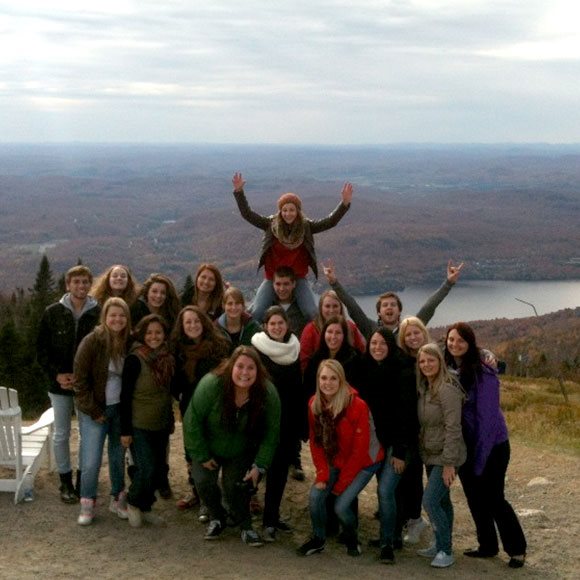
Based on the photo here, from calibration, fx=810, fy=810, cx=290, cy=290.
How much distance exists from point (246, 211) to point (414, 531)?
136 inches

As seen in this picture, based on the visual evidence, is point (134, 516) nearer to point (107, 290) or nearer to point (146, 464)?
point (146, 464)

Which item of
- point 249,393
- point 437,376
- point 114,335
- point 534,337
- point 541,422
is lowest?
point 534,337

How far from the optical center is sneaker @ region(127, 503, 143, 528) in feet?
22.2

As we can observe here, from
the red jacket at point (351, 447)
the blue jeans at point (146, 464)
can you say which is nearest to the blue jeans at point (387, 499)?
the red jacket at point (351, 447)

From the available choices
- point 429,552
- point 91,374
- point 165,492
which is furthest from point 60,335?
point 429,552

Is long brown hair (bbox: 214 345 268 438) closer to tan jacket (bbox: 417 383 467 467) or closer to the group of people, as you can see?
the group of people

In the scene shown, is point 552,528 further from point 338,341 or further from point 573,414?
point 573,414

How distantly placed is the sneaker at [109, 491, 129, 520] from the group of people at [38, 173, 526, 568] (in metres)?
0.01

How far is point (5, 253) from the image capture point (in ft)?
580

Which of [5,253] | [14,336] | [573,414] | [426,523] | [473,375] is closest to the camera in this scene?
[473,375]

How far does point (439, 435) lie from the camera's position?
6.09 metres

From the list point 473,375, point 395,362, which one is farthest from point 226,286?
point 473,375

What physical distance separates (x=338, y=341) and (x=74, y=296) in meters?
2.32

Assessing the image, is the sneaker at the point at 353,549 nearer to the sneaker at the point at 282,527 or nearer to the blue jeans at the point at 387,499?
the blue jeans at the point at 387,499
